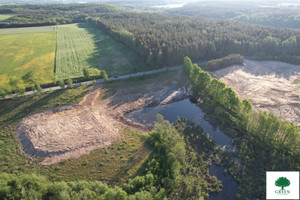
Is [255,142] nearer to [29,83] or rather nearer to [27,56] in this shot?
[29,83]

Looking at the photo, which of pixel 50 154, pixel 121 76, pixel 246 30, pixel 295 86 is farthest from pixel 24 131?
pixel 246 30

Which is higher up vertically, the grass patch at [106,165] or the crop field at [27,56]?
the crop field at [27,56]

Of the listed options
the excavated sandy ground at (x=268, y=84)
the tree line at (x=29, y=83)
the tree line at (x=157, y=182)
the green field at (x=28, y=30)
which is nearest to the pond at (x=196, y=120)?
the tree line at (x=157, y=182)

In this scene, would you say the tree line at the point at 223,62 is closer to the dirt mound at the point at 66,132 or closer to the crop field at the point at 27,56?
the dirt mound at the point at 66,132

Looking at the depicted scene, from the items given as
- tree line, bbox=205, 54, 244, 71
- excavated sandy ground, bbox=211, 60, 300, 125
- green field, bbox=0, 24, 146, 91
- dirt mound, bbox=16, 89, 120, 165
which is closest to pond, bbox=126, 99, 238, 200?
dirt mound, bbox=16, 89, 120, 165

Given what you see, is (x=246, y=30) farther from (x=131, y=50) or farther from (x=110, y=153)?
(x=110, y=153)

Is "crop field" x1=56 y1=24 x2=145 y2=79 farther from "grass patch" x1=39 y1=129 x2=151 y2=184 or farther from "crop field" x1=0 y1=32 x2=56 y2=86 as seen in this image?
"grass patch" x1=39 y1=129 x2=151 y2=184

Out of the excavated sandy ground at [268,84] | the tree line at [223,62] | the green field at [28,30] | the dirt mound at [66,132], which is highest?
the green field at [28,30]

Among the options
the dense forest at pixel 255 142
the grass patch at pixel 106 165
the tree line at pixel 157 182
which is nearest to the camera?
the tree line at pixel 157 182
